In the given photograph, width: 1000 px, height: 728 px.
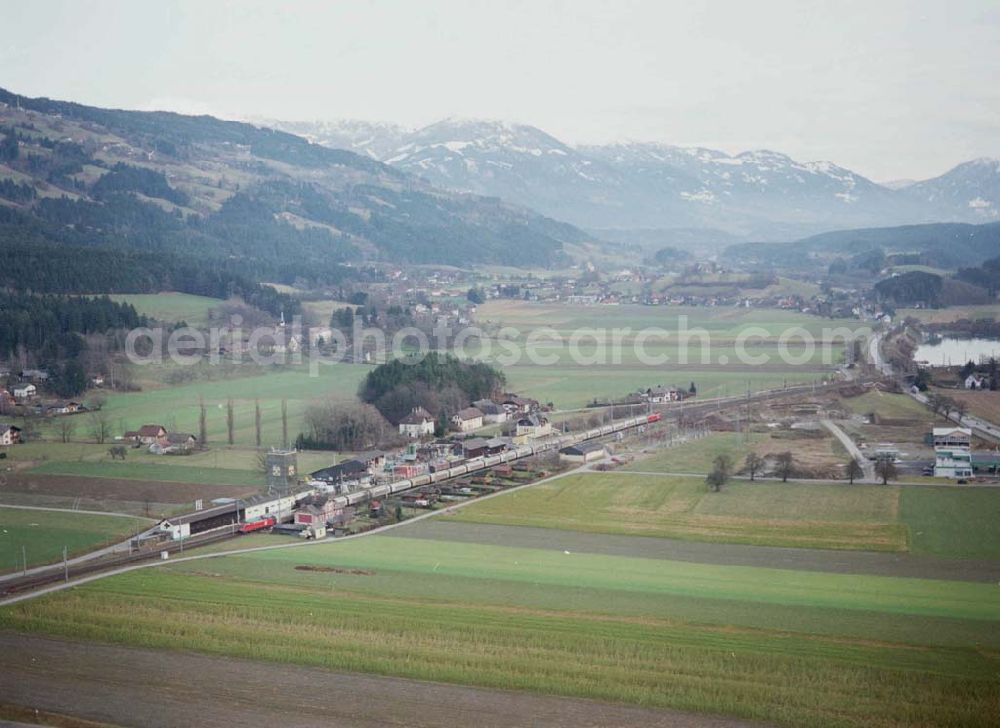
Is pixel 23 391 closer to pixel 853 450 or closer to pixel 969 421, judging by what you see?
pixel 853 450

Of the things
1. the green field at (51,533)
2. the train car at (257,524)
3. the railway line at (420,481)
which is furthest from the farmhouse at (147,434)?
the train car at (257,524)

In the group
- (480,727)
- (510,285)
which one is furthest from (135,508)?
(510,285)

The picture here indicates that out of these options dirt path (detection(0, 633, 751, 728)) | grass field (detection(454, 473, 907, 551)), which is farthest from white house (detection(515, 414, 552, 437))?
dirt path (detection(0, 633, 751, 728))

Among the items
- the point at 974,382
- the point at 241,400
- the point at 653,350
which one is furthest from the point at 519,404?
the point at 653,350

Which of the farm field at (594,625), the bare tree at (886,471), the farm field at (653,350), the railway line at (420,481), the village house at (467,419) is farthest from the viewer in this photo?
the farm field at (653,350)

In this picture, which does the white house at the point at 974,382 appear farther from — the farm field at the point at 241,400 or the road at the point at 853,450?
the farm field at the point at 241,400

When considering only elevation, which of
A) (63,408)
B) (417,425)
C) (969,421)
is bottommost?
(969,421)
